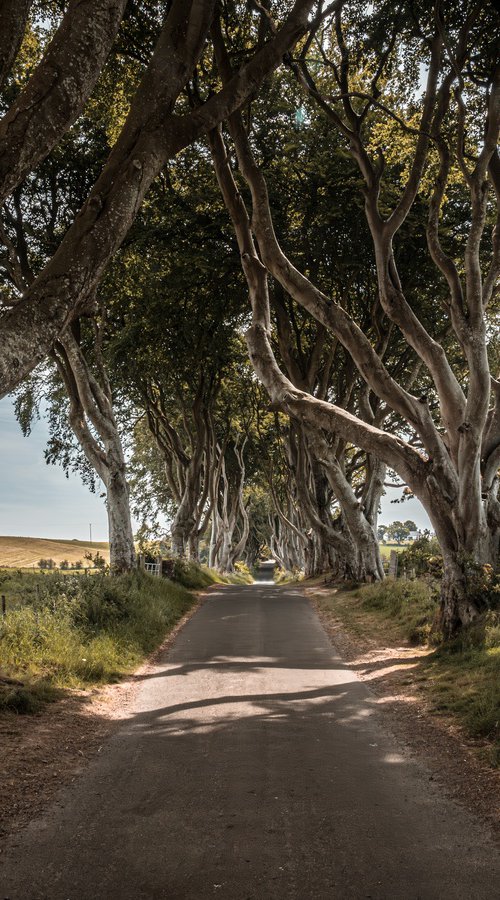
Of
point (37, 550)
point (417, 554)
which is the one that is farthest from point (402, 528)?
point (417, 554)

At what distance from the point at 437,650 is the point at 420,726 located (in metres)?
3.54

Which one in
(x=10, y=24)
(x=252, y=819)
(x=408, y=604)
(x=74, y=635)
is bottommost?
(x=252, y=819)

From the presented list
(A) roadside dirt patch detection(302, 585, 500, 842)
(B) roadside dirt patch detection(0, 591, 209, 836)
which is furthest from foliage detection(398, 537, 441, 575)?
(B) roadside dirt patch detection(0, 591, 209, 836)

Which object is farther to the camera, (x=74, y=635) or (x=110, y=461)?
(x=110, y=461)

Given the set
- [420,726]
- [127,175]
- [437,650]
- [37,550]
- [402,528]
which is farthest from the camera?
[402,528]

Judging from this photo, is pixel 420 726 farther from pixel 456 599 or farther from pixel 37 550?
pixel 37 550

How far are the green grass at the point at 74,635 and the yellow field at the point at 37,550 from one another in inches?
1488

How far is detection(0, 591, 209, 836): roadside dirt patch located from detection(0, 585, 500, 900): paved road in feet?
0.64

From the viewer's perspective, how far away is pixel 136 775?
559cm

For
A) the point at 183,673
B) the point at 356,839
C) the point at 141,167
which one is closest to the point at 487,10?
the point at 141,167

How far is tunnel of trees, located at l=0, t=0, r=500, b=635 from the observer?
6.23 meters

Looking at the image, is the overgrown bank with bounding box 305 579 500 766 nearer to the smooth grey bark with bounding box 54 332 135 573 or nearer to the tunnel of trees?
the tunnel of trees

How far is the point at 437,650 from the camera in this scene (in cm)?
1059

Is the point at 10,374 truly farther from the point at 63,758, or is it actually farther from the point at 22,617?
the point at 22,617
